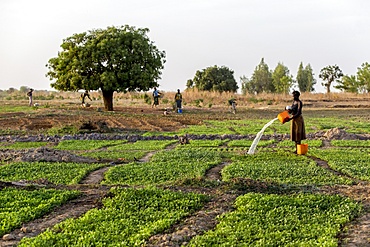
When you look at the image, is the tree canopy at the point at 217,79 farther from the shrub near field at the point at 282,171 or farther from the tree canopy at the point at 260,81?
the shrub near field at the point at 282,171

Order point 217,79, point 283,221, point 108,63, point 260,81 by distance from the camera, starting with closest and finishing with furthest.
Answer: point 283,221 < point 108,63 < point 217,79 < point 260,81

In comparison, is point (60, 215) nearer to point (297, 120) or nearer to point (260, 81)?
point (297, 120)

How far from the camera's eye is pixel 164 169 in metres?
14.9

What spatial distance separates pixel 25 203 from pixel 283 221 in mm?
5275

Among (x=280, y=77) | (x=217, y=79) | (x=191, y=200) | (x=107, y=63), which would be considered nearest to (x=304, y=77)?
(x=280, y=77)

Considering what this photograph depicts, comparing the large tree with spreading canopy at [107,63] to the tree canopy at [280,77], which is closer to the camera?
the large tree with spreading canopy at [107,63]

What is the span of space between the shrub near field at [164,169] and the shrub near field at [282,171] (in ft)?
2.93

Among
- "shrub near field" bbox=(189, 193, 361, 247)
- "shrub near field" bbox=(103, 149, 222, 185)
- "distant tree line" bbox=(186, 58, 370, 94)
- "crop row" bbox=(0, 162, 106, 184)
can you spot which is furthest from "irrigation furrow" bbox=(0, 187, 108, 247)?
"distant tree line" bbox=(186, 58, 370, 94)

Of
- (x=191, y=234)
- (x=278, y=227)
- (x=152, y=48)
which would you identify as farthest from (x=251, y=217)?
(x=152, y=48)

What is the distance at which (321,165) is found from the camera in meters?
15.9

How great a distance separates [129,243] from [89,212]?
198cm

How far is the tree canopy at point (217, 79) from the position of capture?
281ft

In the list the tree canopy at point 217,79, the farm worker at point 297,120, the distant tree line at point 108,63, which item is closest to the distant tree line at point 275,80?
the tree canopy at point 217,79

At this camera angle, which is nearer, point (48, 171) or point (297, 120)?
point (48, 171)
